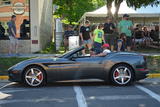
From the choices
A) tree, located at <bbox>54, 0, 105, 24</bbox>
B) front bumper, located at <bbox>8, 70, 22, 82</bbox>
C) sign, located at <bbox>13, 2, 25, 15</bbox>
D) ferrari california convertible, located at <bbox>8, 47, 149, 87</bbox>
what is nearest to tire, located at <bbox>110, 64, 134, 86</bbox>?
ferrari california convertible, located at <bbox>8, 47, 149, 87</bbox>

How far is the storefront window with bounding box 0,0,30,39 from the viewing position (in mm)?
18100

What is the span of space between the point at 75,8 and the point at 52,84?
4145cm

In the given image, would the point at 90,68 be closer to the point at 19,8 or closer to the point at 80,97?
the point at 80,97

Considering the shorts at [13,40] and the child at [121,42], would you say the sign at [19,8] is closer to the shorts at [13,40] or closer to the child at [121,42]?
the shorts at [13,40]

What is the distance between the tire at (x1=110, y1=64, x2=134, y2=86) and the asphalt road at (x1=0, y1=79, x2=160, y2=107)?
20cm

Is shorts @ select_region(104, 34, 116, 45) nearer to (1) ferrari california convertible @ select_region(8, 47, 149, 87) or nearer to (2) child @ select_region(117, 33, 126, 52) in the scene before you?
Answer: (2) child @ select_region(117, 33, 126, 52)

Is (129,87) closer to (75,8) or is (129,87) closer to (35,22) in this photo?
(35,22)

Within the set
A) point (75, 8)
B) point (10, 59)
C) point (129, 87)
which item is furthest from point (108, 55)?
point (75, 8)

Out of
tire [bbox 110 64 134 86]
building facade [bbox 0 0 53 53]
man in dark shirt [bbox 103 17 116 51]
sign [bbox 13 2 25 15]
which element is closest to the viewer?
tire [bbox 110 64 134 86]

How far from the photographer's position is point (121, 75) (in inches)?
386

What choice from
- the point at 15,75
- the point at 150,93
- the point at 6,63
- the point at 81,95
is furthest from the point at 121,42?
the point at 81,95

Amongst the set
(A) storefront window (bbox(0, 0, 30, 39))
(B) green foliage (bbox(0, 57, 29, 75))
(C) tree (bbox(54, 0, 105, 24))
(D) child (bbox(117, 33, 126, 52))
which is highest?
(C) tree (bbox(54, 0, 105, 24))

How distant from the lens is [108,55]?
9891mm

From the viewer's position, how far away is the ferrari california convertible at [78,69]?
31.8ft
